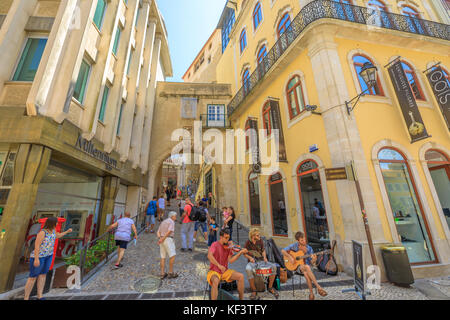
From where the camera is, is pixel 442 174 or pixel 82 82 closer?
pixel 442 174

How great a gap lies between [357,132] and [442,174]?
4.00 metres

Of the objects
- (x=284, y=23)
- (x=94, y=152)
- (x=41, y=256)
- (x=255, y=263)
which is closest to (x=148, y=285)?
(x=41, y=256)

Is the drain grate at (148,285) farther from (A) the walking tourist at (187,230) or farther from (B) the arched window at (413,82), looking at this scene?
(B) the arched window at (413,82)

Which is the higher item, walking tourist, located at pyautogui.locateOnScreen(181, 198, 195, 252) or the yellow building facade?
the yellow building facade

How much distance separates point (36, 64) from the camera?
20.4 feet

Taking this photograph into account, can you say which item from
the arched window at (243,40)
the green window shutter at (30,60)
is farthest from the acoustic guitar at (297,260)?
the arched window at (243,40)

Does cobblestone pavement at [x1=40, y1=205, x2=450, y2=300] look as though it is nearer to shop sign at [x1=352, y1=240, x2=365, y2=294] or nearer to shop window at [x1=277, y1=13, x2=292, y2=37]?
shop sign at [x1=352, y1=240, x2=365, y2=294]

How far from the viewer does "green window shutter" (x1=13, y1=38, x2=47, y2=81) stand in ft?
19.7

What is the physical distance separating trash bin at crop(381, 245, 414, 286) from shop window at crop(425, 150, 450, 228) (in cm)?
408

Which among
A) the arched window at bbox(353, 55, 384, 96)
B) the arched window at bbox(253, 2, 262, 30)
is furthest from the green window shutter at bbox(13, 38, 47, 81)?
the arched window at bbox(253, 2, 262, 30)

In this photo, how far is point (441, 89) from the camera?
24.0 ft

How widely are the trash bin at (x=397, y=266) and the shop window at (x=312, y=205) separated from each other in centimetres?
214

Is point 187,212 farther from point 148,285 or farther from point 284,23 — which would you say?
point 284,23
